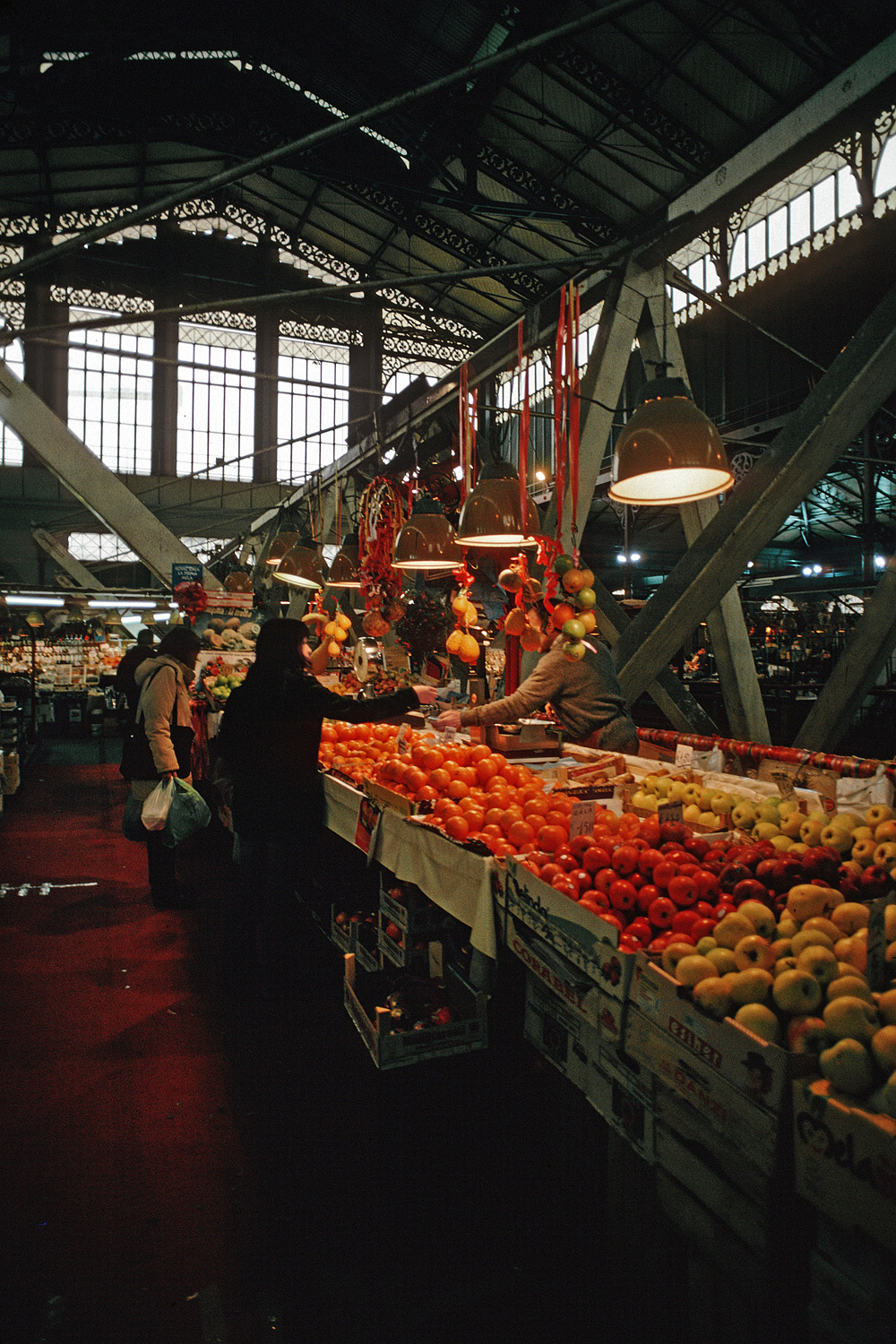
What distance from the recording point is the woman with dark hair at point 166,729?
481 centimetres

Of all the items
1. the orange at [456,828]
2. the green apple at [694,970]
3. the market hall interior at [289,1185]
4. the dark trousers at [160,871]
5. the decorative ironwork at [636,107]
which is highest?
the decorative ironwork at [636,107]

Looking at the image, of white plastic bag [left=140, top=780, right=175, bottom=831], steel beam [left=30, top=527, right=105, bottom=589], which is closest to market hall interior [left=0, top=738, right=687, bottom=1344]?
white plastic bag [left=140, top=780, right=175, bottom=831]

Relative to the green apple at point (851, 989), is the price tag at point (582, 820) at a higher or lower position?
higher

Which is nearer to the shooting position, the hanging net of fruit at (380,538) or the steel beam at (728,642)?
the steel beam at (728,642)

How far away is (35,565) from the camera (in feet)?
60.8

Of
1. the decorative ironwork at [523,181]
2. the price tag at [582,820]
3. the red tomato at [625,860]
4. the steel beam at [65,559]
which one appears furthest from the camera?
the steel beam at [65,559]

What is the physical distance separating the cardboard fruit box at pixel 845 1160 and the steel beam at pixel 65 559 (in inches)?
744

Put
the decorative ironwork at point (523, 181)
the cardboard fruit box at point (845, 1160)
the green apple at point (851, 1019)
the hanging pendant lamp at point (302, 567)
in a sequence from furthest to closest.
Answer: the decorative ironwork at point (523, 181) < the hanging pendant lamp at point (302, 567) < the green apple at point (851, 1019) < the cardboard fruit box at point (845, 1160)

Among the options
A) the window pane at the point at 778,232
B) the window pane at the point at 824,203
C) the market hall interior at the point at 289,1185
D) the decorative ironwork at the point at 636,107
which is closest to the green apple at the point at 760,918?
the market hall interior at the point at 289,1185

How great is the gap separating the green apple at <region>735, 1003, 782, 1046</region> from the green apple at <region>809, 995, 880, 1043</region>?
0.11 m

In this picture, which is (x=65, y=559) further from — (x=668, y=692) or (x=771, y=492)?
(x=771, y=492)

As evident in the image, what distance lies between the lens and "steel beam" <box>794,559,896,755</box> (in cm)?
541

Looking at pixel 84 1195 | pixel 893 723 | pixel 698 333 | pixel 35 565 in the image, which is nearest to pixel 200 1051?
pixel 84 1195

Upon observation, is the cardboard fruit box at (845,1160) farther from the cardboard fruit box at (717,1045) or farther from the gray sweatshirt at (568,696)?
the gray sweatshirt at (568,696)
